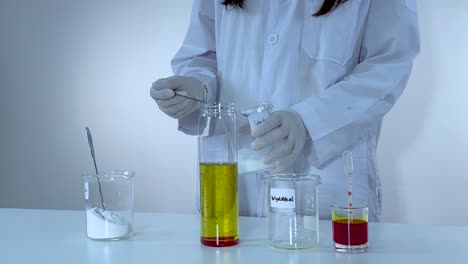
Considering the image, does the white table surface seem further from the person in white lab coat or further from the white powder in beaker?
the person in white lab coat

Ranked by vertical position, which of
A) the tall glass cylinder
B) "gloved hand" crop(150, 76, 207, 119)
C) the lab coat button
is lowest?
the tall glass cylinder

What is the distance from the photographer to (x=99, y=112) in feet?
8.70

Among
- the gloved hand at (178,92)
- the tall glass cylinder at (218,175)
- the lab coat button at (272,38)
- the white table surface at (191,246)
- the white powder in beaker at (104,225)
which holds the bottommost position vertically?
the white table surface at (191,246)

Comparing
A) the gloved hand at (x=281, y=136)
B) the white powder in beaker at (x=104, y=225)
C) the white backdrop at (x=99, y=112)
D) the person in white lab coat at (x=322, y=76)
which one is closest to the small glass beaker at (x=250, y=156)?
the gloved hand at (x=281, y=136)

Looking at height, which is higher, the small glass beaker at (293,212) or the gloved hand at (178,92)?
the gloved hand at (178,92)

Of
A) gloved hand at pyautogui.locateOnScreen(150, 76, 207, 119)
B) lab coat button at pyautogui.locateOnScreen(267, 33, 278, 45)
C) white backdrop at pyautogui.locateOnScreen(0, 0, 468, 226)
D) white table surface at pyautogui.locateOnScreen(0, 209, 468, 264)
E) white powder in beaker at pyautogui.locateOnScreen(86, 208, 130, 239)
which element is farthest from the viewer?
white backdrop at pyautogui.locateOnScreen(0, 0, 468, 226)

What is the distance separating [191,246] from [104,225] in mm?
157

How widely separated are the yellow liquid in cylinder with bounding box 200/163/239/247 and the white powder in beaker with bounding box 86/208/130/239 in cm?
15

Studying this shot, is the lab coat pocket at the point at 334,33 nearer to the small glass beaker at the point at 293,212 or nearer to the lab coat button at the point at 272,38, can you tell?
the lab coat button at the point at 272,38

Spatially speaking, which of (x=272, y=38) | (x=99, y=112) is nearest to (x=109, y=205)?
(x=272, y=38)

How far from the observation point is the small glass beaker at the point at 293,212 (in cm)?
85

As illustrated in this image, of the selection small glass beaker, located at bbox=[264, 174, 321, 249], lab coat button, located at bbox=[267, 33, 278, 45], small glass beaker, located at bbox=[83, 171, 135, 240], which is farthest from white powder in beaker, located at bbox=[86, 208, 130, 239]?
lab coat button, located at bbox=[267, 33, 278, 45]

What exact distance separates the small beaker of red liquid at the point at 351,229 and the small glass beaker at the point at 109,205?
35 centimetres

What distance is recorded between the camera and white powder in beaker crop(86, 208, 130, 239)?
0.92m
